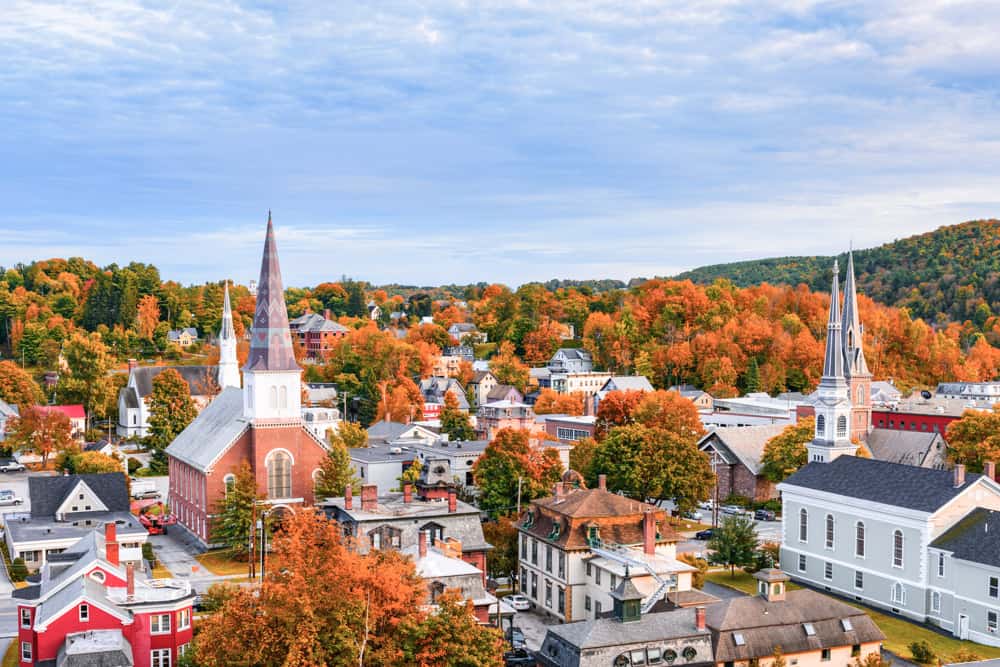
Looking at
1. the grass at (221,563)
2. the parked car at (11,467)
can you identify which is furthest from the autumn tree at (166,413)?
the grass at (221,563)

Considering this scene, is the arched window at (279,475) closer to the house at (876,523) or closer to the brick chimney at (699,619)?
the house at (876,523)

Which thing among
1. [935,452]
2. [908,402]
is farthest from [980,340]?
[935,452]

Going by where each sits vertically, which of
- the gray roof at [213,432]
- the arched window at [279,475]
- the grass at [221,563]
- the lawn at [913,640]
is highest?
the gray roof at [213,432]

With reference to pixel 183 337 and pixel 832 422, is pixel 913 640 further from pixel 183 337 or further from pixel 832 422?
pixel 183 337

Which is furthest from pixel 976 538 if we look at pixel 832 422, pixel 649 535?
pixel 832 422

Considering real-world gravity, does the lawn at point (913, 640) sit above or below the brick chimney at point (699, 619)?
below

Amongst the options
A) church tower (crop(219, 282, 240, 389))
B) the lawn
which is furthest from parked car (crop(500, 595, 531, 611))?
church tower (crop(219, 282, 240, 389))

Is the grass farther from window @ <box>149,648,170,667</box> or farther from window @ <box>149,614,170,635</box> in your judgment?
window @ <box>149,648,170,667</box>
